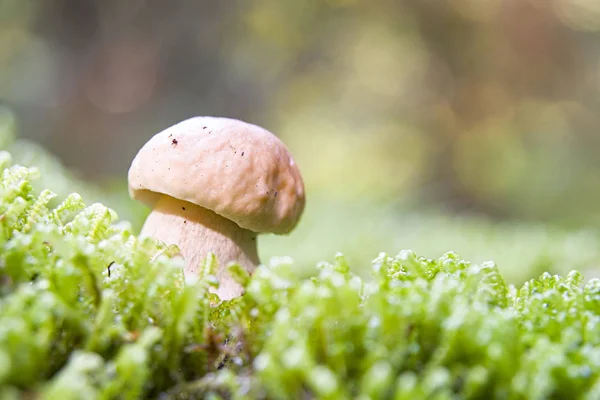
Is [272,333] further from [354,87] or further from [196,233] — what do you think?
[354,87]

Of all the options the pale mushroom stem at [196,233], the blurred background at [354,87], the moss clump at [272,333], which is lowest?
the moss clump at [272,333]

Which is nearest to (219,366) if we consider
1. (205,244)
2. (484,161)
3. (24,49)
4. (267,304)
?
(267,304)

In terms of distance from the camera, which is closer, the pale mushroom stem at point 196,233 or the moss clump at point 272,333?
the moss clump at point 272,333

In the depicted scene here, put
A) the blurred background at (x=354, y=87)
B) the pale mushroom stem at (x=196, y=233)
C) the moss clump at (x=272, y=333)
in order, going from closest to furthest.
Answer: the moss clump at (x=272, y=333)
the pale mushroom stem at (x=196, y=233)
the blurred background at (x=354, y=87)

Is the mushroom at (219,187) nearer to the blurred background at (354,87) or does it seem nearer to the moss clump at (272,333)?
the moss clump at (272,333)

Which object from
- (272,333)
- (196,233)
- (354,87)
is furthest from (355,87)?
(272,333)

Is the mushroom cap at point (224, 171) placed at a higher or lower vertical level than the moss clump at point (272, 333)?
higher

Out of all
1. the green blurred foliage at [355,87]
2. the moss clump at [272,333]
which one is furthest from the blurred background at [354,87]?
the moss clump at [272,333]
